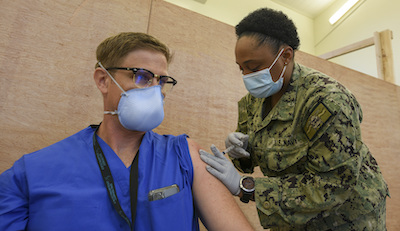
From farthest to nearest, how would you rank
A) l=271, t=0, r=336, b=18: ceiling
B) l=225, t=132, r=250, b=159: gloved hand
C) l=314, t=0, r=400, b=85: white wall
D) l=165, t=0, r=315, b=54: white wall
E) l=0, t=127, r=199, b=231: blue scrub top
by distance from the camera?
l=271, t=0, r=336, b=18: ceiling → l=165, t=0, r=315, b=54: white wall → l=314, t=0, r=400, b=85: white wall → l=225, t=132, r=250, b=159: gloved hand → l=0, t=127, r=199, b=231: blue scrub top

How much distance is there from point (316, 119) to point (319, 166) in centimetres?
20

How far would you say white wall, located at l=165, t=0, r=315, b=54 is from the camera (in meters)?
4.57

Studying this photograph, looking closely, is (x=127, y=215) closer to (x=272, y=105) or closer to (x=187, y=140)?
(x=187, y=140)

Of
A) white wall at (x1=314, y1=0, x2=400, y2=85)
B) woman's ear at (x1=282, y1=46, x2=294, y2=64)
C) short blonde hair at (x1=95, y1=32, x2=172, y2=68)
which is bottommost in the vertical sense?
short blonde hair at (x1=95, y1=32, x2=172, y2=68)

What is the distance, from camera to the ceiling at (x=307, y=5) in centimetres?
559

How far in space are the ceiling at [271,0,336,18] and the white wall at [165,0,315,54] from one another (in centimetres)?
9

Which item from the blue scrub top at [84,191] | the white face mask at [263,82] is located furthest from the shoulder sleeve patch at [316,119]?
the blue scrub top at [84,191]

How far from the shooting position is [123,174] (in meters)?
0.87

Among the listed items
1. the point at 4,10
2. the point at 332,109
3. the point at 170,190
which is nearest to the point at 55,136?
the point at 4,10

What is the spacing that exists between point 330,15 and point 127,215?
21.1ft

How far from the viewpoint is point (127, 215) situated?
0.79 m

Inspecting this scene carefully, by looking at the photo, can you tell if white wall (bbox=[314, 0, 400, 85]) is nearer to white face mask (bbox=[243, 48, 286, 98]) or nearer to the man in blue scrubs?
white face mask (bbox=[243, 48, 286, 98])

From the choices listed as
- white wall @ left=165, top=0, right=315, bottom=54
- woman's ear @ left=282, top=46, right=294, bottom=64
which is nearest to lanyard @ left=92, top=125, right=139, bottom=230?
woman's ear @ left=282, top=46, right=294, bottom=64

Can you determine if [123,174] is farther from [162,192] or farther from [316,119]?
[316,119]
